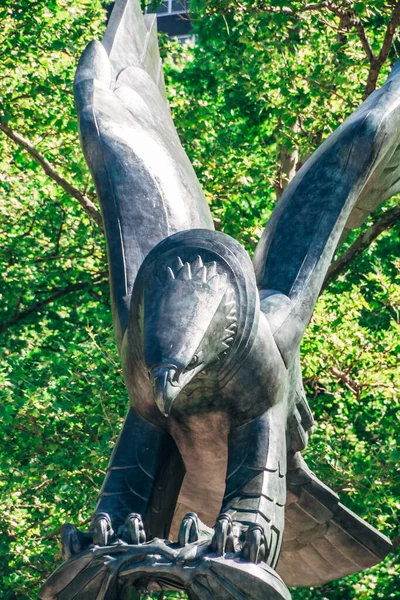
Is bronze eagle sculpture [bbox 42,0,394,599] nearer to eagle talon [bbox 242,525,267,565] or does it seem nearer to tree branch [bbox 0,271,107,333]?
eagle talon [bbox 242,525,267,565]

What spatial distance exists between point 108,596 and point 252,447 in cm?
83

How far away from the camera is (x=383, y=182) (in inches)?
248

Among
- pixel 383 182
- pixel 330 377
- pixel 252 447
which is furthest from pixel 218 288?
pixel 330 377

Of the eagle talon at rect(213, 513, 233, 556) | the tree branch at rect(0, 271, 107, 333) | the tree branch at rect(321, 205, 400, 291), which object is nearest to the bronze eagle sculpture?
the eagle talon at rect(213, 513, 233, 556)

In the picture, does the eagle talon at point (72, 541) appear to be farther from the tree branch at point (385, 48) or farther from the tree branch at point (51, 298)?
the tree branch at point (51, 298)

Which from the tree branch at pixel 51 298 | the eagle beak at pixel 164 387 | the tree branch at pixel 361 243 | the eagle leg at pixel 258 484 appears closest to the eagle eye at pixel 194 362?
the eagle beak at pixel 164 387

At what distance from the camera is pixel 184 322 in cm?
471

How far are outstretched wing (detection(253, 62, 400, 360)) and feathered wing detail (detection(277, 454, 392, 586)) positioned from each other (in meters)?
0.81

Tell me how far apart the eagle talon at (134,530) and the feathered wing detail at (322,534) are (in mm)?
1136

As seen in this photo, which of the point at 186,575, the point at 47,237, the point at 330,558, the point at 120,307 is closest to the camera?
the point at 186,575

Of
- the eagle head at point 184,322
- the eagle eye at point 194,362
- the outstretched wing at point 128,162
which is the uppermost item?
the outstretched wing at point 128,162

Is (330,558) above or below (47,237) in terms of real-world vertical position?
below

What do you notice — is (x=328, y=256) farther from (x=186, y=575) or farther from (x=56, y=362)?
(x=56, y=362)

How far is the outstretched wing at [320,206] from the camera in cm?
565
